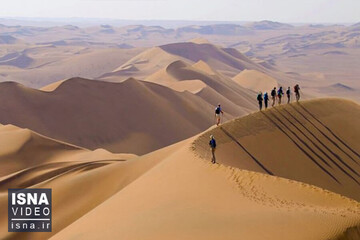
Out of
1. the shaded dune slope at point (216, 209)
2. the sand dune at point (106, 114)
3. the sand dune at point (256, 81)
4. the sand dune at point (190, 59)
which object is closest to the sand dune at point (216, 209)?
the shaded dune slope at point (216, 209)

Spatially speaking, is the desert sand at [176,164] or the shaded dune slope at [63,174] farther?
the shaded dune slope at [63,174]

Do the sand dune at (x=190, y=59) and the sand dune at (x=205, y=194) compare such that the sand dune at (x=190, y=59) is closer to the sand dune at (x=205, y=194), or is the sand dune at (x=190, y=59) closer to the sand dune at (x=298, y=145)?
the sand dune at (x=298, y=145)

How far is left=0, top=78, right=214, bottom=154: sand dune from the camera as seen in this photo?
3186cm

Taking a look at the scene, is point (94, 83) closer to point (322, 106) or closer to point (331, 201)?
point (322, 106)

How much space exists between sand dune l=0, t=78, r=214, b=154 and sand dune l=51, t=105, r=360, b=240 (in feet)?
61.5

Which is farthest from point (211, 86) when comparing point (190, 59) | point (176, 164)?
point (190, 59)

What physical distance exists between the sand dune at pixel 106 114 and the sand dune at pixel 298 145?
13862 mm

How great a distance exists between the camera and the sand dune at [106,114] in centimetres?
3186

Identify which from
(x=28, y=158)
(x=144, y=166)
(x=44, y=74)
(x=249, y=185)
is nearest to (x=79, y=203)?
(x=144, y=166)

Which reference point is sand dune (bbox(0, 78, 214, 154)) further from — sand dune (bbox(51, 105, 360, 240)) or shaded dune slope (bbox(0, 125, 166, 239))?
sand dune (bbox(51, 105, 360, 240))

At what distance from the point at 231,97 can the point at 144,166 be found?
40.5m

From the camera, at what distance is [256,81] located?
2899 inches

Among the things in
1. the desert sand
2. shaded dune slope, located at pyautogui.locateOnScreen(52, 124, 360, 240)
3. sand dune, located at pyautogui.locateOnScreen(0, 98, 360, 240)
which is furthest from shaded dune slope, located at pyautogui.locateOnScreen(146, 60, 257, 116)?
shaded dune slope, located at pyautogui.locateOnScreen(52, 124, 360, 240)

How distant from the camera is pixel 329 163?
17.6 m
